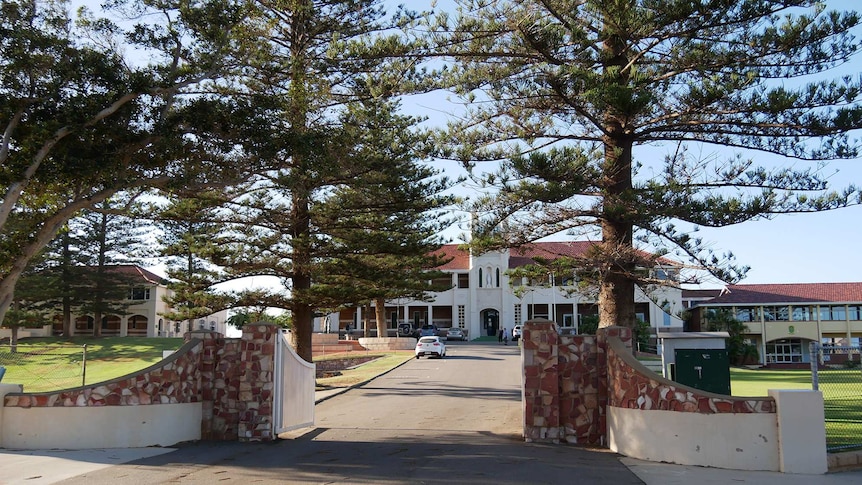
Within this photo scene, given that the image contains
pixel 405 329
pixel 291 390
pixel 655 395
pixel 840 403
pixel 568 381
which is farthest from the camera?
pixel 405 329

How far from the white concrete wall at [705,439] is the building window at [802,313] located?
163ft

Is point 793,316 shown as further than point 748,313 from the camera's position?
No

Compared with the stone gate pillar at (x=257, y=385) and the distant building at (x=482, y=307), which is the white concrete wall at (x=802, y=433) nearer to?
the stone gate pillar at (x=257, y=385)

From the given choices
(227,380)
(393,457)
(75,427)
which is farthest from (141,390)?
(393,457)

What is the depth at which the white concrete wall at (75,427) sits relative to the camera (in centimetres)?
1063

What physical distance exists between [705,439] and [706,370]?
7.46 ft

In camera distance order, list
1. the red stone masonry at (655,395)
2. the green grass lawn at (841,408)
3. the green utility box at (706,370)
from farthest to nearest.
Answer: the green utility box at (706,370) < the green grass lawn at (841,408) < the red stone masonry at (655,395)

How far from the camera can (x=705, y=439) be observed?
9422mm

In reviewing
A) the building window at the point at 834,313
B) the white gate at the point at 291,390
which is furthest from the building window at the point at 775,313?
the white gate at the point at 291,390

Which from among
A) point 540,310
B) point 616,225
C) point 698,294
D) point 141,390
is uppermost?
point 698,294

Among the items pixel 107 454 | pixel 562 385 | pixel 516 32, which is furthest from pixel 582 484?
pixel 516 32

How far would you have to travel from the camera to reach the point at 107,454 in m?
10.2

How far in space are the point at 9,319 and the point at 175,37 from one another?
1469 inches

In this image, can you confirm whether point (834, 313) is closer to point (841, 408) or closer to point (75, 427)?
point (841, 408)
